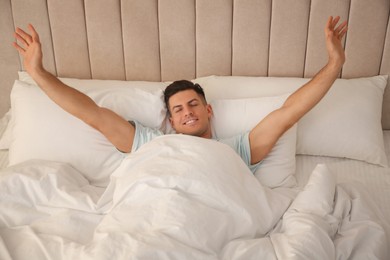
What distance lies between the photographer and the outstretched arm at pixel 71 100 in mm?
1496

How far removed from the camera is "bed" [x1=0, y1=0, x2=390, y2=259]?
115 cm

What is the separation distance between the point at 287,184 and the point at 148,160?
1.98 feet

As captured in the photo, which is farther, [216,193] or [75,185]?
[75,185]

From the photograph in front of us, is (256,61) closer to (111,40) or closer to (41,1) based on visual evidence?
(111,40)

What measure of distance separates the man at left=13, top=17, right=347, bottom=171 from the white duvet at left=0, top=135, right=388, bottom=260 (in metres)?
0.20

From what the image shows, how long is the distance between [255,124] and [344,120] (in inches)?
16.2

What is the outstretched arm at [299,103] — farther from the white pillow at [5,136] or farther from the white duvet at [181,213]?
the white pillow at [5,136]

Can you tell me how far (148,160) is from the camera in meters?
1.37

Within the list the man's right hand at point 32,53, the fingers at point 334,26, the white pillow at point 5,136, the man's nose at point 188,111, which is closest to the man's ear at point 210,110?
the man's nose at point 188,111

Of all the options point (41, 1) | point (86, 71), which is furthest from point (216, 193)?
point (41, 1)

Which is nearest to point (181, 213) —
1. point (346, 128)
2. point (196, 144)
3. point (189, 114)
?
point (196, 144)

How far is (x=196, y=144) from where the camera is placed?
1393mm

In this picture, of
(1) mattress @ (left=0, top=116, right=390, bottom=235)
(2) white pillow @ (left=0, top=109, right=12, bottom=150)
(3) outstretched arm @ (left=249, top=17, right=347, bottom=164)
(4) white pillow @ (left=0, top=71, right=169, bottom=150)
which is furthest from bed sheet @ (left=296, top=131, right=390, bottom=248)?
(2) white pillow @ (left=0, top=109, right=12, bottom=150)

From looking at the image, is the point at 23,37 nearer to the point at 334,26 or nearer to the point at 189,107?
the point at 189,107
